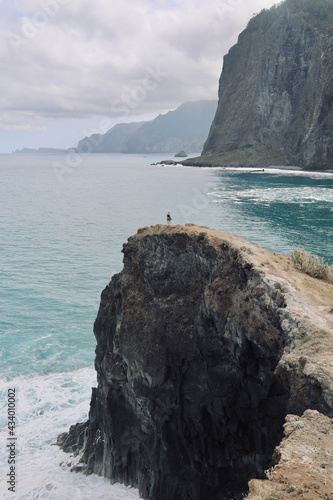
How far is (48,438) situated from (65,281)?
19476 mm

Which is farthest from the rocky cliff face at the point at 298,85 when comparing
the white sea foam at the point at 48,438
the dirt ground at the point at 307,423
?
the dirt ground at the point at 307,423

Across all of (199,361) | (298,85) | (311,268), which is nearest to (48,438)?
(199,361)

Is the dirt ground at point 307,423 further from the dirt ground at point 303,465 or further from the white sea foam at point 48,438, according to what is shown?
the white sea foam at point 48,438

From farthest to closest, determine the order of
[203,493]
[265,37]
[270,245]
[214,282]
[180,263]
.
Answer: [265,37], [270,245], [180,263], [214,282], [203,493]

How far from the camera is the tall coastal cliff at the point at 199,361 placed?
13.0 m

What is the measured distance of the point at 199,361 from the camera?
16125 millimetres

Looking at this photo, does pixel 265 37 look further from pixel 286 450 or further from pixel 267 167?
pixel 286 450

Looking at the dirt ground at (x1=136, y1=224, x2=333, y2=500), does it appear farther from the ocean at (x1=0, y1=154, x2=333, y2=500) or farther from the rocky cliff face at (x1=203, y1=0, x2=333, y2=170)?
the rocky cliff face at (x1=203, y1=0, x2=333, y2=170)

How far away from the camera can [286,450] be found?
8461 mm

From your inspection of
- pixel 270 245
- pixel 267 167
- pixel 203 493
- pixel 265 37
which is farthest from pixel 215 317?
pixel 265 37

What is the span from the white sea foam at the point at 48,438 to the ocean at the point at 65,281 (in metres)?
0.06

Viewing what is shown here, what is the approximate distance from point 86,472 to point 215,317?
11.3 meters

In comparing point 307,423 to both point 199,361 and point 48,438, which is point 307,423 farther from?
point 48,438

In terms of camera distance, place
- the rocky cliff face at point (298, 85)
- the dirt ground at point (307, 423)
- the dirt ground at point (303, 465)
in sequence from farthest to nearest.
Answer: the rocky cliff face at point (298, 85), the dirt ground at point (307, 423), the dirt ground at point (303, 465)
